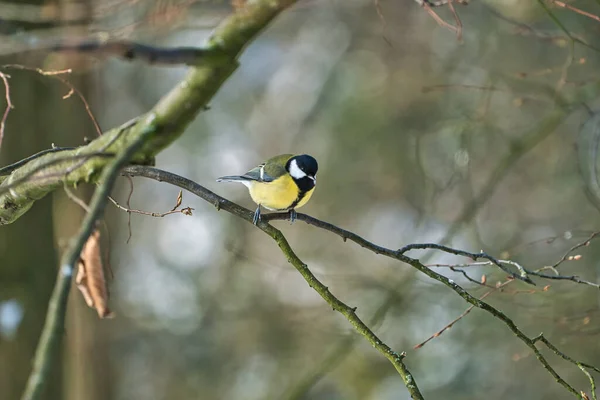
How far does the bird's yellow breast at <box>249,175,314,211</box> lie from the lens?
2.41 m

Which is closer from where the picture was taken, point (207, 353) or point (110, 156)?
point (110, 156)

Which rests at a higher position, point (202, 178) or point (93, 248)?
point (93, 248)

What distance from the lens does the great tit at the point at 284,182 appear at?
7.95 ft

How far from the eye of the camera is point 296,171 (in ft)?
8.27

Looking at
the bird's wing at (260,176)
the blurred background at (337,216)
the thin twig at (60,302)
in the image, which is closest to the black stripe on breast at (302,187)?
the bird's wing at (260,176)

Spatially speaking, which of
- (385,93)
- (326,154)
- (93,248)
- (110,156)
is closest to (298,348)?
(326,154)

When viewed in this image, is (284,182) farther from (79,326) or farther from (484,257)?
(79,326)

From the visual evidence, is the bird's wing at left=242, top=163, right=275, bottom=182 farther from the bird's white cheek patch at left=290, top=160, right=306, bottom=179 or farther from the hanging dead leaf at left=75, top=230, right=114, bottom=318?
the hanging dead leaf at left=75, top=230, right=114, bottom=318

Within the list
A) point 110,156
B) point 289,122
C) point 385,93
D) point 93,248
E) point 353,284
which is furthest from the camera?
point 289,122

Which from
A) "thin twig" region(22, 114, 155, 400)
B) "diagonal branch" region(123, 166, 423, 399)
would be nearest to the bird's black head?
"diagonal branch" region(123, 166, 423, 399)

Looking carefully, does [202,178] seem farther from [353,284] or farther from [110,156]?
[110,156]

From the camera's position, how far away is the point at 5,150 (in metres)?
3.05

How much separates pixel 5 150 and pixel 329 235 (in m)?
2.62

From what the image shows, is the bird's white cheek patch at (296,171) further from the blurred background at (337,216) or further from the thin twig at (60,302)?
the thin twig at (60,302)
